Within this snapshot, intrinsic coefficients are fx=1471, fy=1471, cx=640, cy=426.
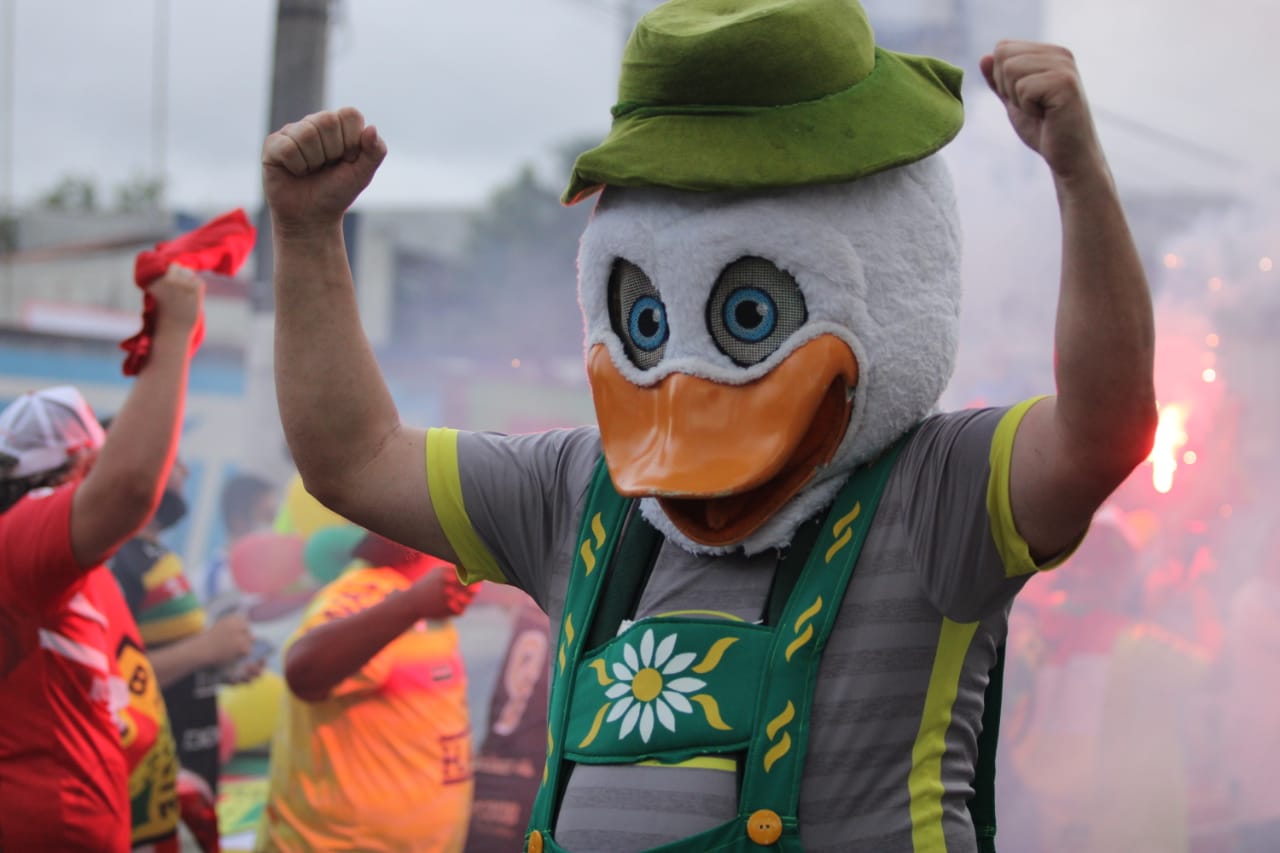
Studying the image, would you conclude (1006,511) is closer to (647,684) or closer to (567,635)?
(647,684)

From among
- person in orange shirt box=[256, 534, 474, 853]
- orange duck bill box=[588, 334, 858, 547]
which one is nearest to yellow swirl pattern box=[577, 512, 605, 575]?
orange duck bill box=[588, 334, 858, 547]

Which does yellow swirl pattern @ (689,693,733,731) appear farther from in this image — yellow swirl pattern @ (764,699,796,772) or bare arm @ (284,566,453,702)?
bare arm @ (284,566,453,702)

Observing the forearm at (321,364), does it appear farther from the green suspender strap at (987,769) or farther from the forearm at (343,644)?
the forearm at (343,644)

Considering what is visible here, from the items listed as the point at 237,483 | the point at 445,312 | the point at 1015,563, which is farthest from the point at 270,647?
the point at 1015,563

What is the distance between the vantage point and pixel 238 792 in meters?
6.09

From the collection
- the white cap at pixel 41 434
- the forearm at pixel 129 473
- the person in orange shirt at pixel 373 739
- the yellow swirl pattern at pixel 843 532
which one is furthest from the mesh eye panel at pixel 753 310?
the white cap at pixel 41 434

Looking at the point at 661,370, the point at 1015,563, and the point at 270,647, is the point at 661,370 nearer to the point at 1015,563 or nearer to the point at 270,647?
the point at 1015,563

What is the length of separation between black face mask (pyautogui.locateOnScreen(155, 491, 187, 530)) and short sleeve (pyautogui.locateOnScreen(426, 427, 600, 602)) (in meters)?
3.45

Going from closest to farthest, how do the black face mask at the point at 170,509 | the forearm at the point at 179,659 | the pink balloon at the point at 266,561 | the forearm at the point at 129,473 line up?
the forearm at the point at 129,473 < the forearm at the point at 179,659 < the black face mask at the point at 170,509 < the pink balloon at the point at 266,561

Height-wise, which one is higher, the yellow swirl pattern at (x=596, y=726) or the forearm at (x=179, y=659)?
the yellow swirl pattern at (x=596, y=726)

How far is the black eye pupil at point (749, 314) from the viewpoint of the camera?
72.4 inches

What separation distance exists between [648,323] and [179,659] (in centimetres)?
324

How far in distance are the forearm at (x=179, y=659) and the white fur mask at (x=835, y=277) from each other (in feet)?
10.5

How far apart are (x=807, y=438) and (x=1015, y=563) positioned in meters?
0.30
